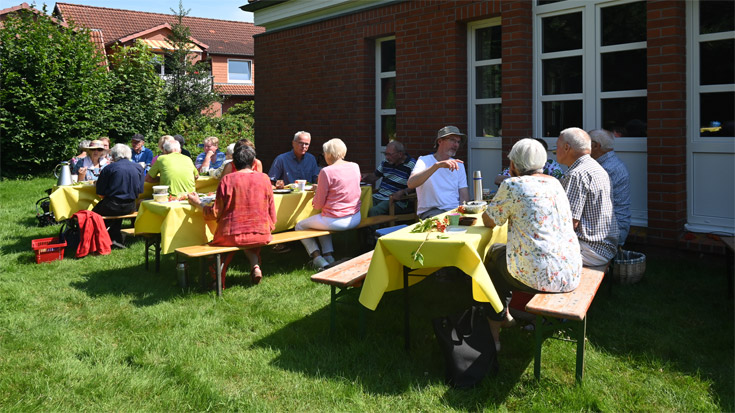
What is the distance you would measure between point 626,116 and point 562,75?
99 cm

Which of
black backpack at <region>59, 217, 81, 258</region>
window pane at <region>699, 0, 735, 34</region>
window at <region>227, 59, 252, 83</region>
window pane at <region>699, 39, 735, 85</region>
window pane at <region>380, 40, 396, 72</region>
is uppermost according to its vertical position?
window at <region>227, 59, 252, 83</region>

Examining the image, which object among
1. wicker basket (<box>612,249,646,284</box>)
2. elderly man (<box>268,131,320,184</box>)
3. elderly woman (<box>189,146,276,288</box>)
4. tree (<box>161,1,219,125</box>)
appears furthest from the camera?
tree (<box>161,1,219,125</box>)

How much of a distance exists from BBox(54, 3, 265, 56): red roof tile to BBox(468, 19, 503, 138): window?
27.8 m

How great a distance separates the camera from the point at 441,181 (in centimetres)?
672

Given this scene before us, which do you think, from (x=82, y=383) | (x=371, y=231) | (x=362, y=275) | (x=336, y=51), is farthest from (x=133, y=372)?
(x=336, y=51)

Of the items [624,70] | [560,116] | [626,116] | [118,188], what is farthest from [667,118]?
[118,188]

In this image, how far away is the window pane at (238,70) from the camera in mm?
37562

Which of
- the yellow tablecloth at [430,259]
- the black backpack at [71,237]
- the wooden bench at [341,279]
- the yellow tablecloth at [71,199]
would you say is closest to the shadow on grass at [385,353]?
the wooden bench at [341,279]

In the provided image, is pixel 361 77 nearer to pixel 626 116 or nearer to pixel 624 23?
pixel 624 23

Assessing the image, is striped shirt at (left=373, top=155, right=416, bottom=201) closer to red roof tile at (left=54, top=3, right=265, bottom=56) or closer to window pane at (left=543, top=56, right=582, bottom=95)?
window pane at (left=543, top=56, right=582, bottom=95)

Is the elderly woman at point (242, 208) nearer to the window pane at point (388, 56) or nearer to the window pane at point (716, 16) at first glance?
the window pane at point (388, 56)

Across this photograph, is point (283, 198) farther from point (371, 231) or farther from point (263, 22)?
point (263, 22)

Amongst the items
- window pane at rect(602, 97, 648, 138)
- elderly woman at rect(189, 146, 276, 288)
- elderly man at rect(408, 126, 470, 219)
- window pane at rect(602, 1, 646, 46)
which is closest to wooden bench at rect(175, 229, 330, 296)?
elderly woman at rect(189, 146, 276, 288)

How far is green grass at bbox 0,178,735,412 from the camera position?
153 inches
